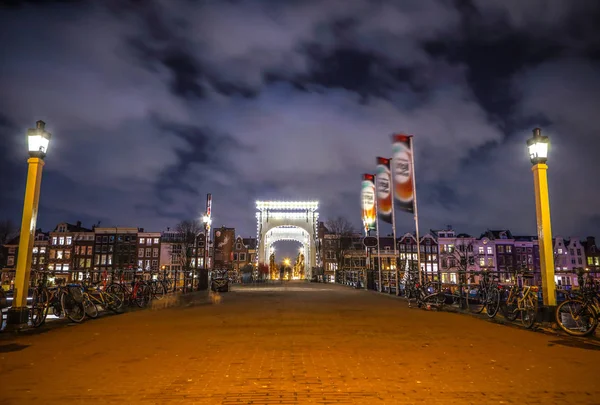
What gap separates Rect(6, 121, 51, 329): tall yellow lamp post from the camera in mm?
8867

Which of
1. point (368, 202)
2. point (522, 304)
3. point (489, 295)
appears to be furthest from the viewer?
point (368, 202)

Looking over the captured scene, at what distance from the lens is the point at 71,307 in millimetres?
9766

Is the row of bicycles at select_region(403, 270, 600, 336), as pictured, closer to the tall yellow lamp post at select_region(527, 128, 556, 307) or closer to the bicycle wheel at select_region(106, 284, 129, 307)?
the tall yellow lamp post at select_region(527, 128, 556, 307)

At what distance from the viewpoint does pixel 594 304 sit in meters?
7.57

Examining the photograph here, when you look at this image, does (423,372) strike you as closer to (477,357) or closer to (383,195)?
(477,357)

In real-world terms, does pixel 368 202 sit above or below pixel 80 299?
above

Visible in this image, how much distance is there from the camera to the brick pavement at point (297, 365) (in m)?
4.12

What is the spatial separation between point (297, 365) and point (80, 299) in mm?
6962

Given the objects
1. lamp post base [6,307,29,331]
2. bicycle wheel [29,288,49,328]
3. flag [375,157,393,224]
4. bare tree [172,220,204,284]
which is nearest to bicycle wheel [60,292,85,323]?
bicycle wheel [29,288,49,328]

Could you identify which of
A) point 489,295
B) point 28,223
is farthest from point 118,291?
point 489,295

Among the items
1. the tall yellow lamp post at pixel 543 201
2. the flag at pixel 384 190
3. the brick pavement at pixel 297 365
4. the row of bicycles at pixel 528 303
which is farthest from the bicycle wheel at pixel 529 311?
the flag at pixel 384 190

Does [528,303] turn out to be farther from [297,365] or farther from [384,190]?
[384,190]

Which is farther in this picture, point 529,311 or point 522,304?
point 522,304

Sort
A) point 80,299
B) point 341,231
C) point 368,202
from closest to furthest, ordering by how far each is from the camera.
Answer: point 80,299, point 368,202, point 341,231
